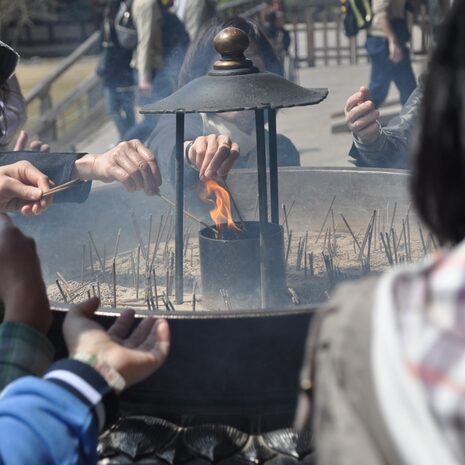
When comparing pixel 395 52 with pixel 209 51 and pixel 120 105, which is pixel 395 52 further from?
pixel 209 51

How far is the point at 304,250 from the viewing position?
349cm

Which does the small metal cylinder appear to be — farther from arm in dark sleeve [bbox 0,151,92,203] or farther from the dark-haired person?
the dark-haired person

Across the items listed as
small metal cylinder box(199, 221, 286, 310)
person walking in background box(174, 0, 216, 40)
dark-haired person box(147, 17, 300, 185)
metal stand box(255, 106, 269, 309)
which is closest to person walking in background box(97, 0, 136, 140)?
person walking in background box(174, 0, 216, 40)

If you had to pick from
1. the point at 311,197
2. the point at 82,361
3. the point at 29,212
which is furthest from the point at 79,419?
the point at 311,197

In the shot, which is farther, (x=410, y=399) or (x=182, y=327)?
(x=182, y=327)

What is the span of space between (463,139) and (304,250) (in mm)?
2642

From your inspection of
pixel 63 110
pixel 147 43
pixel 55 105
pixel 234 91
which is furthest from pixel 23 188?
pixel 55 105

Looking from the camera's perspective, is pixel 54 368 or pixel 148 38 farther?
pixel 148 38

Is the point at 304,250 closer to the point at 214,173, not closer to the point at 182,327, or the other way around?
the point at 214,173

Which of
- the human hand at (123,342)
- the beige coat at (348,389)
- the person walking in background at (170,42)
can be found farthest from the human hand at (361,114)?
the person walking in background at (170,42)

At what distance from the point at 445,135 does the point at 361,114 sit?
237cm

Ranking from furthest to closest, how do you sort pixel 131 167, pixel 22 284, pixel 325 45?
1. pixel 325 45
2. pixel 131 167
3. pixel 22 284

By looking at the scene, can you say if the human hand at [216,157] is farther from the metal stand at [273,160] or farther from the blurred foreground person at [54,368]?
the blurred foreground person at [54,368]

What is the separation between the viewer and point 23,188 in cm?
251
